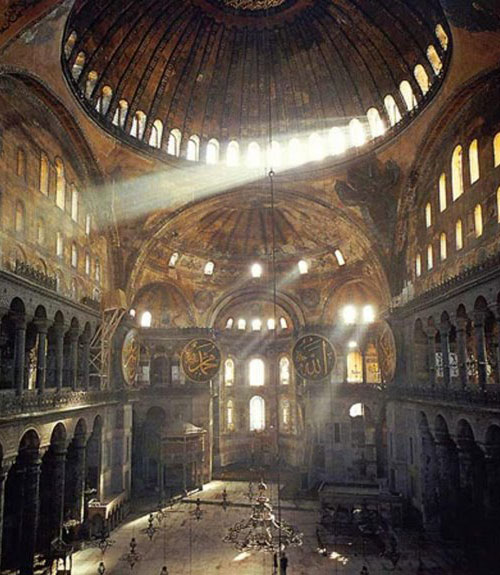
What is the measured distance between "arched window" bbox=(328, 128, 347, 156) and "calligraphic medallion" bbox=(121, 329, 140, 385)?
40.4 ft

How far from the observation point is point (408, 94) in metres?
21.5

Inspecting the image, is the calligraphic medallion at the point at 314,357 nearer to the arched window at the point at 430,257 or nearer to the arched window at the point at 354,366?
the arched window at the point at 430,257

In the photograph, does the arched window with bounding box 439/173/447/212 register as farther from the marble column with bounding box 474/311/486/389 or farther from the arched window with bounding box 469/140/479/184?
the marble column with bounding box 474/311/486/389

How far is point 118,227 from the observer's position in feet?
81.5

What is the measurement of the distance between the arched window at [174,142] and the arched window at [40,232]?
8324 millimetres

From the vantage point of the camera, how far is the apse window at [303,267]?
30.8 m

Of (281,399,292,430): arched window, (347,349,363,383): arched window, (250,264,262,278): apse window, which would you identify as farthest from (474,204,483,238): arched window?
(281,399,292,430): arched window

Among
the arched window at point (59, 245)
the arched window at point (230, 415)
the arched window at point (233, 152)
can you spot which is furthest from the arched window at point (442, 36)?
the arched window at point (230, 415)

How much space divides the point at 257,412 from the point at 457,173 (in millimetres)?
21307

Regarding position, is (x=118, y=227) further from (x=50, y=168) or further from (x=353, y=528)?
(x=353, y=528)

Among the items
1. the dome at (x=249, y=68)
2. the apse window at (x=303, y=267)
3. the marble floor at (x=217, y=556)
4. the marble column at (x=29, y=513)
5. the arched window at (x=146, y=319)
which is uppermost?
the dome at (x=249, y=68)

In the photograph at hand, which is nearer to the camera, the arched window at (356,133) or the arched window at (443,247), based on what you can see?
the arched window at (443,247)

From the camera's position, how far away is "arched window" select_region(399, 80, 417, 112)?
21.1 metres

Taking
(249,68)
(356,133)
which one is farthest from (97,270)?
(356,133)
